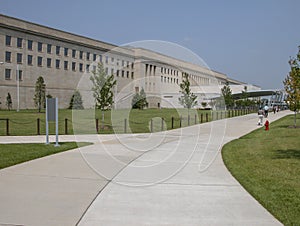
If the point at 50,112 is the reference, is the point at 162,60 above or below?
above

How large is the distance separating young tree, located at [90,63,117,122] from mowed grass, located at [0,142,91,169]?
10.1 metres

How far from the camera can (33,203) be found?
233 inches

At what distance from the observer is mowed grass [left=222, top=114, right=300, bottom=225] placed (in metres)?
5.87

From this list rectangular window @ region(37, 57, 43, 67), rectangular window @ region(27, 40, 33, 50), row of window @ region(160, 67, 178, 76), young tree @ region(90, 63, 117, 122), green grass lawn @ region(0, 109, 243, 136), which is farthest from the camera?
rectangular window @ region(37, 57, 43, 67)

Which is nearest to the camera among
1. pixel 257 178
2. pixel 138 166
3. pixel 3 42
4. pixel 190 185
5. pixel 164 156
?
pixel 190 185

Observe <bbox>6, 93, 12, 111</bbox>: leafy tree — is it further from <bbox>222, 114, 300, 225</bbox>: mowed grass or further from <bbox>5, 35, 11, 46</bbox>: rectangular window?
<bbox>222, 114, 300, 225</bbox>: mowed grass

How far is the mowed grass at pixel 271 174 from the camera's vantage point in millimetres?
5871

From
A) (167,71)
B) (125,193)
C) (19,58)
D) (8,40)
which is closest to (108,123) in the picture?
(167,71)

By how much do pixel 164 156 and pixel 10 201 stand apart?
606 cm

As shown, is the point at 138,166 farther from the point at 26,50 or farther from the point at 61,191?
the point at 26,50

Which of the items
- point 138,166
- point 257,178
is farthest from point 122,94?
point 257,178

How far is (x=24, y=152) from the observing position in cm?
1195

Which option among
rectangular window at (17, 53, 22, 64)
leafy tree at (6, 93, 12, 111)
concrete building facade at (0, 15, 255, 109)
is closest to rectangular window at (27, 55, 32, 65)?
concrete building facade at (0, 15, 255, 109)

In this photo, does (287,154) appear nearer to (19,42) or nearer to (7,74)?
(7,74)
